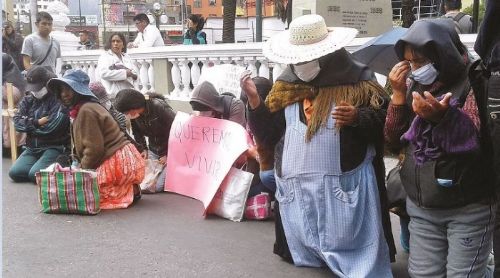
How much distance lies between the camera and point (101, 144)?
5051 millimetres

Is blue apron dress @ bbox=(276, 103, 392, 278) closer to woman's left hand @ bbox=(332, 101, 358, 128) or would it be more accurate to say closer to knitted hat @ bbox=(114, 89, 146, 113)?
woman's left hand @ bbox=(332, 101, 358, 128)

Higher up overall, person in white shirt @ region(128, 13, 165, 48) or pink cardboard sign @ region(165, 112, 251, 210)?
person in white shirt @ region(128, 13, 165, 48)

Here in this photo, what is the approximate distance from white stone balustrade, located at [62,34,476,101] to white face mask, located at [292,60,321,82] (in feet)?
11.1

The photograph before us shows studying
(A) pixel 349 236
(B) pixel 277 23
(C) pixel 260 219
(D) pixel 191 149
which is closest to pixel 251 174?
(C) pixel 260 219

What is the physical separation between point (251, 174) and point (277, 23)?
30590mm

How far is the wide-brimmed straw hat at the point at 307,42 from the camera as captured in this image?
317 cm

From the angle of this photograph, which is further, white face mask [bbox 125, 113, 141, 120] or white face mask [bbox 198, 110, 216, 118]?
white face mask [bbox 125, 113, 141, 120]

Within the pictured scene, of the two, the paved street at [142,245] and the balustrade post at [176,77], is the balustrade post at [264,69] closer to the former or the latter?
the balustrade post at [176,77]

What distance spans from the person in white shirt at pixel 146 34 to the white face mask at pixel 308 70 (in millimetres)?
6553

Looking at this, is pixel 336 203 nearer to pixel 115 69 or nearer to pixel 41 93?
pixel 41 93

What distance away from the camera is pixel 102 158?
16.8ft

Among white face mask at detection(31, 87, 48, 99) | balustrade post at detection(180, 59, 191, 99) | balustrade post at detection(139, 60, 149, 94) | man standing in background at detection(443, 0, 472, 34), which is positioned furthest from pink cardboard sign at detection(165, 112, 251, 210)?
balustrade post at detection(139, 60, 149, 94)

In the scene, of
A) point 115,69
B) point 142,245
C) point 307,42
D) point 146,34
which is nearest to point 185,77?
point 115,69

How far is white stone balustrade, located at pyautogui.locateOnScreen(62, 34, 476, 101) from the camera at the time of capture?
23.9 feet
